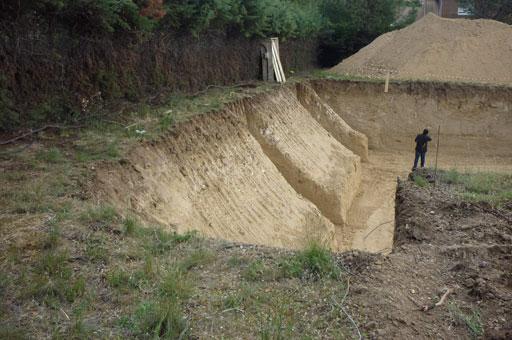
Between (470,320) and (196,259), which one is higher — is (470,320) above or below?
below

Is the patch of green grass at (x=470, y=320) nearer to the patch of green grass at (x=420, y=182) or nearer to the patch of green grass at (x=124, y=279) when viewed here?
the patch of green grass at (x=124, y=279)

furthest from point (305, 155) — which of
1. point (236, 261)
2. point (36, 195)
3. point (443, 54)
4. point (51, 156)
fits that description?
point (443, 54)

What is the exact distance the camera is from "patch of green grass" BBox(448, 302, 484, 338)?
4773 mm

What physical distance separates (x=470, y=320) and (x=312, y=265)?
1680 mm

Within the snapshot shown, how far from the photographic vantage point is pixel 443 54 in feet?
74.6

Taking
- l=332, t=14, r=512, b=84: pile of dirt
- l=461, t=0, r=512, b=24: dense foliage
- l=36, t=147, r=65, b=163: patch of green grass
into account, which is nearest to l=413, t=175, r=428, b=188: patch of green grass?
l=36, t=147, r=65, b=163: patch of green grass

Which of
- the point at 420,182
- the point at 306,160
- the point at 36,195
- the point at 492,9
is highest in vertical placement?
the point at 492,9

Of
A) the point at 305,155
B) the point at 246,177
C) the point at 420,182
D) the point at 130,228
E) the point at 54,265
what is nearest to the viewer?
the point at 54,265

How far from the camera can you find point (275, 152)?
1463cm

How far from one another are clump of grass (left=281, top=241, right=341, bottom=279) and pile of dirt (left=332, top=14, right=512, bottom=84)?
1786 centimetres

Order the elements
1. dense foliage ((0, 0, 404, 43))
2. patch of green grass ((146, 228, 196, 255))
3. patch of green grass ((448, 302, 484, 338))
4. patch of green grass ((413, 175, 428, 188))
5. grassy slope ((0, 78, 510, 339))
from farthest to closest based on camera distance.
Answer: dense foliage ((0, 0, 404, 43)) → patch of green grass ((413, 175, 428, 188)) → patch of green grass ((146, 228, 196, 255)) → patch of green grass ((448, 302, 484, 338)) → grassy slope ((0, 78, 510, 339))

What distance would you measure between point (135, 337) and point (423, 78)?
1983 centimetres

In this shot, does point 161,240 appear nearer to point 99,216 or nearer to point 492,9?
point 99,216

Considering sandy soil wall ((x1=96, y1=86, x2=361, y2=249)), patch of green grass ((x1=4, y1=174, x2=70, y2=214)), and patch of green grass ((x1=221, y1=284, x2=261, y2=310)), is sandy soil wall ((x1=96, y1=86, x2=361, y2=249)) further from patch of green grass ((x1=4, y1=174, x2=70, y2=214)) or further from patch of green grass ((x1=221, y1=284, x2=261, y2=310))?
patch of green grass ((x1=221, y1=284, x2=261, y2=310))
